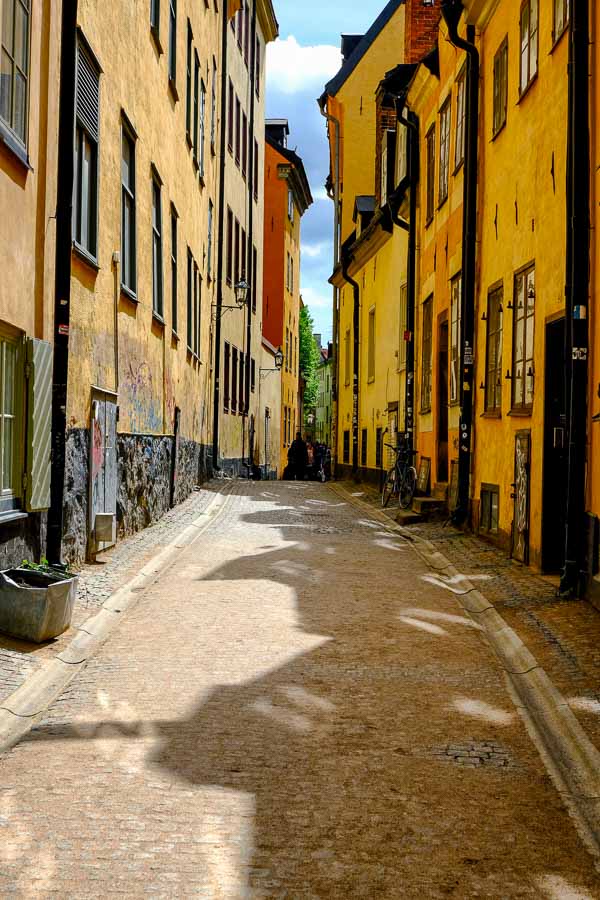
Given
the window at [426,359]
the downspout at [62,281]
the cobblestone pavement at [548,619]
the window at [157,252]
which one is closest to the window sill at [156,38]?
the window at [157,252]

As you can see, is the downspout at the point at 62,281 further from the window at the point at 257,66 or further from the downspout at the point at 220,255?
the window at the point at 257,66

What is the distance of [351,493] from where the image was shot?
23.7 meters

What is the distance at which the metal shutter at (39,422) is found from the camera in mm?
7852

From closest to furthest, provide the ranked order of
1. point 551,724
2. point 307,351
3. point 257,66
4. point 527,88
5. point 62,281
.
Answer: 1. point 551,724
2. point 62,281
3. point 527,88
4. point 257,66
5. point 307,351

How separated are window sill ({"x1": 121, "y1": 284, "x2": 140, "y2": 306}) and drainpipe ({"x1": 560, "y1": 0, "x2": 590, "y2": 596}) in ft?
17.4

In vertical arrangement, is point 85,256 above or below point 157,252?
below

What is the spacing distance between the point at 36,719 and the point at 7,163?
154 inches

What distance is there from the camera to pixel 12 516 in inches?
290

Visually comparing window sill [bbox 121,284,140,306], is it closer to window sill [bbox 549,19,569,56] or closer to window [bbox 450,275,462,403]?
window [bbox 450,275,462,403]

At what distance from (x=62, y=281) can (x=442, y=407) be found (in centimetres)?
1003

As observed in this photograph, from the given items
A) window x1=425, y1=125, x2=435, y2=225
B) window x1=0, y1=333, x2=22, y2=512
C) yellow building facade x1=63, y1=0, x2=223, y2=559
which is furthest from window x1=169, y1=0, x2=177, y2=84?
window x1=0, y1=333, x2=22, y2=512

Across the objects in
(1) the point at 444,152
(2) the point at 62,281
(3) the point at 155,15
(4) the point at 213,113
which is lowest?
(2) the point at 62,281

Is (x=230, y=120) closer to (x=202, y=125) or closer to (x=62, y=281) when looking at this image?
(x=202, y=125)

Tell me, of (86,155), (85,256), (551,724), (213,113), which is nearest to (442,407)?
(86,155)
